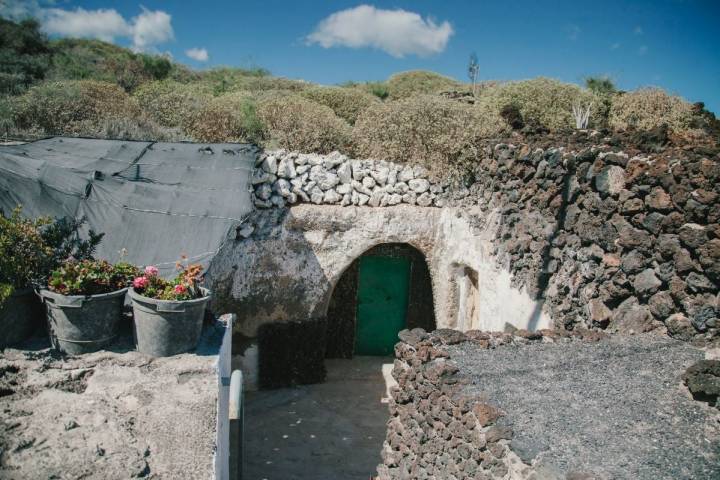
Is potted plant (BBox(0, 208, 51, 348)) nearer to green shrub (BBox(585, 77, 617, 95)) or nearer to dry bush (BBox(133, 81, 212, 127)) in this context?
dry bush (BBox(133, 81, 212, 127))

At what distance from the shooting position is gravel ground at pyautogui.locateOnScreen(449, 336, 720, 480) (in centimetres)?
348

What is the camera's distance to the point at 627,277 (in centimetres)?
550

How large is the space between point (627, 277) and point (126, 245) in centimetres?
582

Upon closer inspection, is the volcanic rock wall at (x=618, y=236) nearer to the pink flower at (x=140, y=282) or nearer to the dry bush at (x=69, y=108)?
the pink flower at (x=140, y=282)

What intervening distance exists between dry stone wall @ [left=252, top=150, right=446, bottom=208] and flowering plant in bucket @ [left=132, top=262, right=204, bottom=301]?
14.6 feet

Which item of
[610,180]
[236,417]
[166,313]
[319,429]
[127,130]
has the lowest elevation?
[319,429]

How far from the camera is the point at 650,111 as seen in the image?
1351 cm

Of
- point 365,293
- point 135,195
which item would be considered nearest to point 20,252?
point 135,195

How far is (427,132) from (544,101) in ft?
17.3

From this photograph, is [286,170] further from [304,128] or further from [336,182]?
[304,128]

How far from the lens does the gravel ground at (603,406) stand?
348 centimetres

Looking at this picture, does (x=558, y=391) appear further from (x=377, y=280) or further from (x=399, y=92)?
(x=399, y=92)

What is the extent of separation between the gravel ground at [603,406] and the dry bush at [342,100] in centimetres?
1256

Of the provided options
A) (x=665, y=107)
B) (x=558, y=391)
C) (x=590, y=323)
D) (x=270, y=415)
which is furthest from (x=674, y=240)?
(x=665, y=107)
